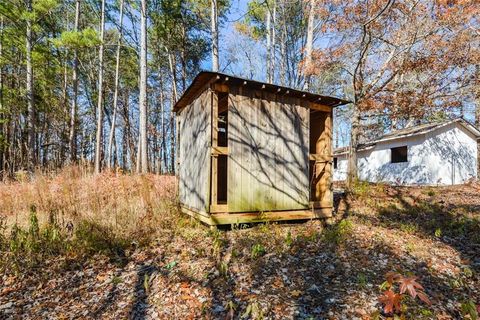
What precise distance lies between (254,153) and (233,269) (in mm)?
2320

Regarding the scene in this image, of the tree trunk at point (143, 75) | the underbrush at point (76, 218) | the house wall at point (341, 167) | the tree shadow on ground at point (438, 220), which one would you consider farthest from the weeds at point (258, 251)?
the house wall at point (341, 167)

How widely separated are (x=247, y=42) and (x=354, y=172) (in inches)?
490

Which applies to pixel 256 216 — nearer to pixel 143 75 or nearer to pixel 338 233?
pixel 338 233

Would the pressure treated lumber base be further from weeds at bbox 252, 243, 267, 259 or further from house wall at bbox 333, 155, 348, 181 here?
house wall at bbox 333, 155, 348, 181

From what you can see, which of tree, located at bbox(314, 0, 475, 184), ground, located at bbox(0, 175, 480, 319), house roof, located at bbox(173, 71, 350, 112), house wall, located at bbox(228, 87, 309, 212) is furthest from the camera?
tree, located at bbox(314, 0, 475, 184)

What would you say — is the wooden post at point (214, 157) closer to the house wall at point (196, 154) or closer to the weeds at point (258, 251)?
the house wall at point (196, 154)

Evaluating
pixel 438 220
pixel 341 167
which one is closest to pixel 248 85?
pixel 438 220

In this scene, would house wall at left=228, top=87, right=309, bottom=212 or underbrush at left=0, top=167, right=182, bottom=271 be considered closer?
underbrush at left=0, top=167, right=182, bottom=271

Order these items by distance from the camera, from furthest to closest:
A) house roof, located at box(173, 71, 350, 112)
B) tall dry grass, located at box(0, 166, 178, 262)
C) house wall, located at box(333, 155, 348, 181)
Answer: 1. house wall, located at box(333, 155, 348, 181)
2. house roof, located at box(173, 71, 350, 112)
3. tall dry grass, located at box(0, 166, 178, 262)

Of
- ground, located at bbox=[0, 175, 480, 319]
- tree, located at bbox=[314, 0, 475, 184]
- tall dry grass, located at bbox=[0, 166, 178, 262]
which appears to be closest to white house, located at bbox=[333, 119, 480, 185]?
tree, located at bbox=[314, 0, 475, 184]

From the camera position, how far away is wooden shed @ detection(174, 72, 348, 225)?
4754 millimetres

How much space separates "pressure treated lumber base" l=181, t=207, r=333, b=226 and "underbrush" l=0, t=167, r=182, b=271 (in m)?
0.72

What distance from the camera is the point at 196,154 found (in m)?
5.52

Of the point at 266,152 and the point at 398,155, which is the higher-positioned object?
the point at 398,155
